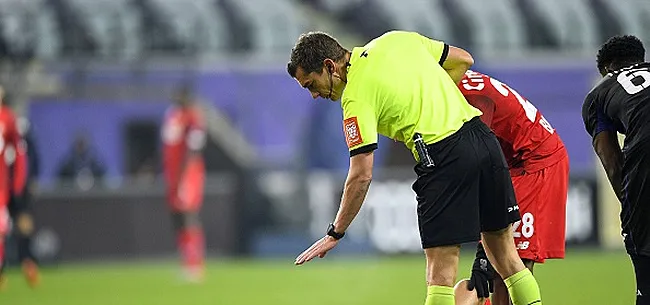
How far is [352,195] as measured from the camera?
650 centimetres

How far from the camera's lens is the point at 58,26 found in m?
21.5

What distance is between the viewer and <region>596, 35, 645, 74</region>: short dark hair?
676 centimetres

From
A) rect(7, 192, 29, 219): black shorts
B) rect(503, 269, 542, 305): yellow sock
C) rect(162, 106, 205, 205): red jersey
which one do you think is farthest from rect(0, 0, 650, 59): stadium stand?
rect(503, 269, 542, 305): yellow sock

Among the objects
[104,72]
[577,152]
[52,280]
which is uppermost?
[104,72]

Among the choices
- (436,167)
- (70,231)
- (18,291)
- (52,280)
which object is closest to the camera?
(436,167)

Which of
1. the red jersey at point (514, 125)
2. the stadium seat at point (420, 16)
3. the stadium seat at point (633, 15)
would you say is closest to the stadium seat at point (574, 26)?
the stadium seat at point (633, 15)

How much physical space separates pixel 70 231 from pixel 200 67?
3874 mm

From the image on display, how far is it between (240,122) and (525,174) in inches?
523

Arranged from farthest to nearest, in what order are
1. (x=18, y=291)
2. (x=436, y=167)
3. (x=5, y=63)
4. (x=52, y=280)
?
(x=5, y=63) < (x=52, y=280) < (x=18, y=291) < (x=436, y=167)

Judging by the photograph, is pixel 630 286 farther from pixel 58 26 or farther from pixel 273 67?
pixel 58 26

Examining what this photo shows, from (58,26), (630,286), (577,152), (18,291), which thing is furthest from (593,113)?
(58,26)

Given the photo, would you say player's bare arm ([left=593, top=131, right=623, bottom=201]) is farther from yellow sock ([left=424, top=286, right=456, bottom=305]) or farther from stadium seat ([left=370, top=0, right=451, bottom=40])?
stadium seat ([left=370, top=0, right=451, bottom=40])

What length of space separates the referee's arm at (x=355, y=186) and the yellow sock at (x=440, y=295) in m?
0.59

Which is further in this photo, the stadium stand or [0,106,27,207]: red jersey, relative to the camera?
the stadium stand
